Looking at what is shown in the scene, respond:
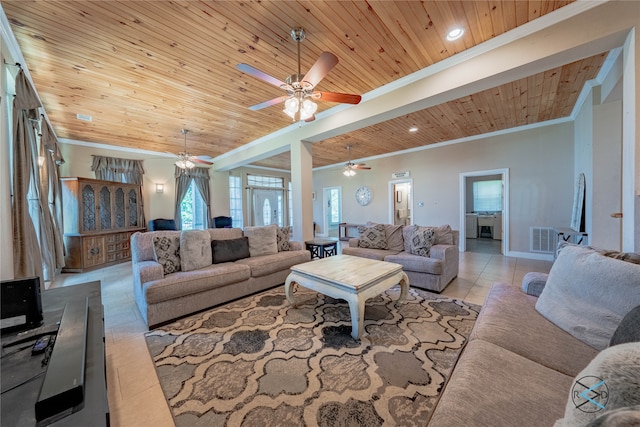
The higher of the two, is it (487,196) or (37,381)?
(487,196)

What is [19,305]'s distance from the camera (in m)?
1.19

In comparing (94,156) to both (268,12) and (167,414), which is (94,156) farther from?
(167,414)

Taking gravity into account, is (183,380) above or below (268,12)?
below

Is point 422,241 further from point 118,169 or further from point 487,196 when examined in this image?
point 118,169

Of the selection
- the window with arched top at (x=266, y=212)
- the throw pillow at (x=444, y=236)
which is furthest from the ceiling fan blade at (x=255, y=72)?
the window with arched top at (x=266, y=212)

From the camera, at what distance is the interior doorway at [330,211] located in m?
9.02

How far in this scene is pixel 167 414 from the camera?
1384 millimetres

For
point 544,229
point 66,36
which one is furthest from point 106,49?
point 544,229

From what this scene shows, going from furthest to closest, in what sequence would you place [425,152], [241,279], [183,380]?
[425,152], [241,279], [183,380]

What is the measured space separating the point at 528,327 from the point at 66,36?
4257 millimetres

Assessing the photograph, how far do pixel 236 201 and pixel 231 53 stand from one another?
591 centimetres

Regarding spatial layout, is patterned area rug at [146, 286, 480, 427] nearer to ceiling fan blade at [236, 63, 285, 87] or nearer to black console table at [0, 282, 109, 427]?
black console table at [0, 282, 109, 427]

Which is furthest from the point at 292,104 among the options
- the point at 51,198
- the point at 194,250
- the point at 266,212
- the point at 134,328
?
the point at 266,212

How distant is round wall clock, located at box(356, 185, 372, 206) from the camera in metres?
7.71
